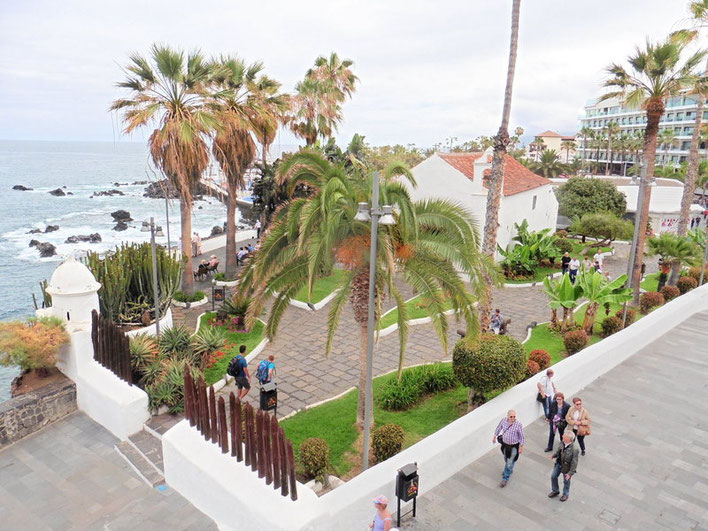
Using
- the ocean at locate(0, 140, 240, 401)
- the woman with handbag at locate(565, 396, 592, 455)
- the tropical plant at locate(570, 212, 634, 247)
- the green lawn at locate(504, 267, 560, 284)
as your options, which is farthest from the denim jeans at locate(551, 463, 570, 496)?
the tropical plant at locate(570, 212, 634, 247)

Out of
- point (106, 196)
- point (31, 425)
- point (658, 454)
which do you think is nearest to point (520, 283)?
point (658, 454)

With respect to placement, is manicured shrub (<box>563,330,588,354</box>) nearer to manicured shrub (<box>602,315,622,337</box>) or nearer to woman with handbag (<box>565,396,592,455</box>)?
manicured shrub (<box>602,315,622,337</box>)

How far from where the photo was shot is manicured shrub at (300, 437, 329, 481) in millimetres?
9102

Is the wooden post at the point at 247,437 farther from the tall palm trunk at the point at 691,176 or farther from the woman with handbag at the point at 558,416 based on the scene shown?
the tall palm trunk at the point at 691,176

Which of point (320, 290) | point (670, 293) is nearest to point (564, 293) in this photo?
point (670, 293)

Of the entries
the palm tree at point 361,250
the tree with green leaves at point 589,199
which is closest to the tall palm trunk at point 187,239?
the palm tree at point 361,250

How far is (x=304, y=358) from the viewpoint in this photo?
15.3 metres

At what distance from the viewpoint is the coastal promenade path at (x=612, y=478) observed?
27.5 feet

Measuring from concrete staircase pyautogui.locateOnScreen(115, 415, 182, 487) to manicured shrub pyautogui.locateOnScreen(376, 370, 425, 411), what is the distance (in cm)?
479

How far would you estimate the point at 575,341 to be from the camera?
49.7 feet

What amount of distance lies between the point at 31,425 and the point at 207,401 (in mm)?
5862

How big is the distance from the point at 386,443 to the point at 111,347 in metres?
7.14

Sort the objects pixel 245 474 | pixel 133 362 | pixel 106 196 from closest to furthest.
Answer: pixel 245 474
pixel 133 362
pixel 106 196

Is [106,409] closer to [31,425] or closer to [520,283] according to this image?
[31,425]
